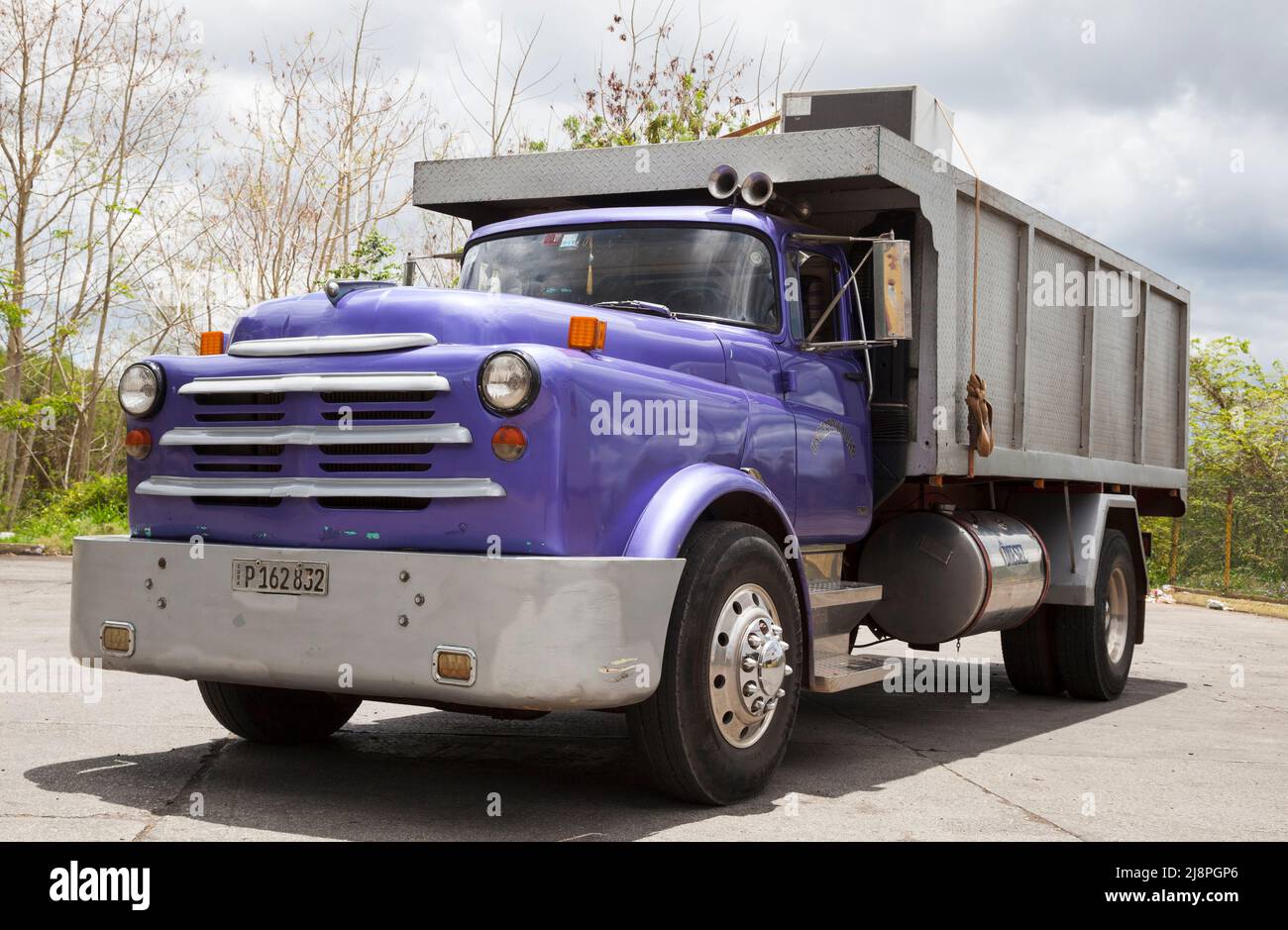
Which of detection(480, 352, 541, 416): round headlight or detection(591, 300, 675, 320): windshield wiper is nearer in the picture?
detection(480, 352, 541, 416): round headlight

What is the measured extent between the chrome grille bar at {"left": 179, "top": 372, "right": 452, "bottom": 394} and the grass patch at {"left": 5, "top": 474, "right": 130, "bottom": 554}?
1568cm

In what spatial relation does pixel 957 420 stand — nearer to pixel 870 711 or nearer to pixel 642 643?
pixel 870 711

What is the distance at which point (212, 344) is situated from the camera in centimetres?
588

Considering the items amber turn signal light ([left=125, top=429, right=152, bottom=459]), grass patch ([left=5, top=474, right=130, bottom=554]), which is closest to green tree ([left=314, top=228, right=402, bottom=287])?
grass patch ([left=5, top=474, right=130, bottom=554])

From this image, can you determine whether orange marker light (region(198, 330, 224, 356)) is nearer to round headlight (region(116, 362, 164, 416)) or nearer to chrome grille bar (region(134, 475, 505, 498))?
round headlight (region(116, 362, 164, 416))

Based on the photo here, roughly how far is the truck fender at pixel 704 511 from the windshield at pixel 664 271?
1.01 m

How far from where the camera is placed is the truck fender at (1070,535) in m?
9.31

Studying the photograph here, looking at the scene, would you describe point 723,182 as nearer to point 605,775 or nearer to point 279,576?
point 605,775

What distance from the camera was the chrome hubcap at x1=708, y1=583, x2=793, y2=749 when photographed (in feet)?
17.9

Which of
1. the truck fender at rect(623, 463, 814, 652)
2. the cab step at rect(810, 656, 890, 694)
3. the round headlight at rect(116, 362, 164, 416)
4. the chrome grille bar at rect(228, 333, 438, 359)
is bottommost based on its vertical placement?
the cab step at rect(810, 656, 890, 694)

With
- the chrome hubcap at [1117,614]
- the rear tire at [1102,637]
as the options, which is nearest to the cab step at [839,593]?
the rear tire at [1102,637]

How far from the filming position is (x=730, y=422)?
588cm
